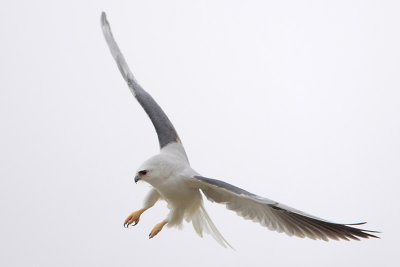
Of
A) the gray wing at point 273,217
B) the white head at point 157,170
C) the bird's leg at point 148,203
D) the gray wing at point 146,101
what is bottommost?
the gray wing at point 273,217

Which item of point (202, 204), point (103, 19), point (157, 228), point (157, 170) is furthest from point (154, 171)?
point (103, 19)

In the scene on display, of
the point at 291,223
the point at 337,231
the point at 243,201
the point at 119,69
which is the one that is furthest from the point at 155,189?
the point at 119,69

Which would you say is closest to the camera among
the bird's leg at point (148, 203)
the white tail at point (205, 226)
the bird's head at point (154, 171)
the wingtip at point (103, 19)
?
the bird's head at point (154, 171)

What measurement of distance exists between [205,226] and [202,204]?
229 millimetres

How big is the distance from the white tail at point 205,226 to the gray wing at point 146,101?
61 centimetres

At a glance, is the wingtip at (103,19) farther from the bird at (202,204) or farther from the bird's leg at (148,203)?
the bird's leg at (148,203)

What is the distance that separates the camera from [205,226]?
16.3 feet

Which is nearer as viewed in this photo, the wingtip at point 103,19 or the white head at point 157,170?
the white head at point 157,170

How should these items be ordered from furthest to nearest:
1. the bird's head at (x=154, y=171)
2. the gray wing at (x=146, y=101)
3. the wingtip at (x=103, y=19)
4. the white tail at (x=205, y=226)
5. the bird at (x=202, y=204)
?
the wingtip at (x=103, y=19) < the gray wing at (x=146, y=101) < the white tail at (x=205, y=226) < the bird's head at (x=154, y=171) < the bird at (x=202, y=204)

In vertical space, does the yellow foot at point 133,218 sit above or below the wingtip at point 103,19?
below

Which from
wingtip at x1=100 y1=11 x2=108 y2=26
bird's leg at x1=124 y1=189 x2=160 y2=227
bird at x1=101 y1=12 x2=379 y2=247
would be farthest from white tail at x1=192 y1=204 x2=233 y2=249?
wingtip at x1=100 y1=11 x2=108 y2=26

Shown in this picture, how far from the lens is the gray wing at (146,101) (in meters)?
5.30

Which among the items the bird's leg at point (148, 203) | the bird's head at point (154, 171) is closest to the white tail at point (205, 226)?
the bird's leg at point (148, 203)

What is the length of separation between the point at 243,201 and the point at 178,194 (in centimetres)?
44
